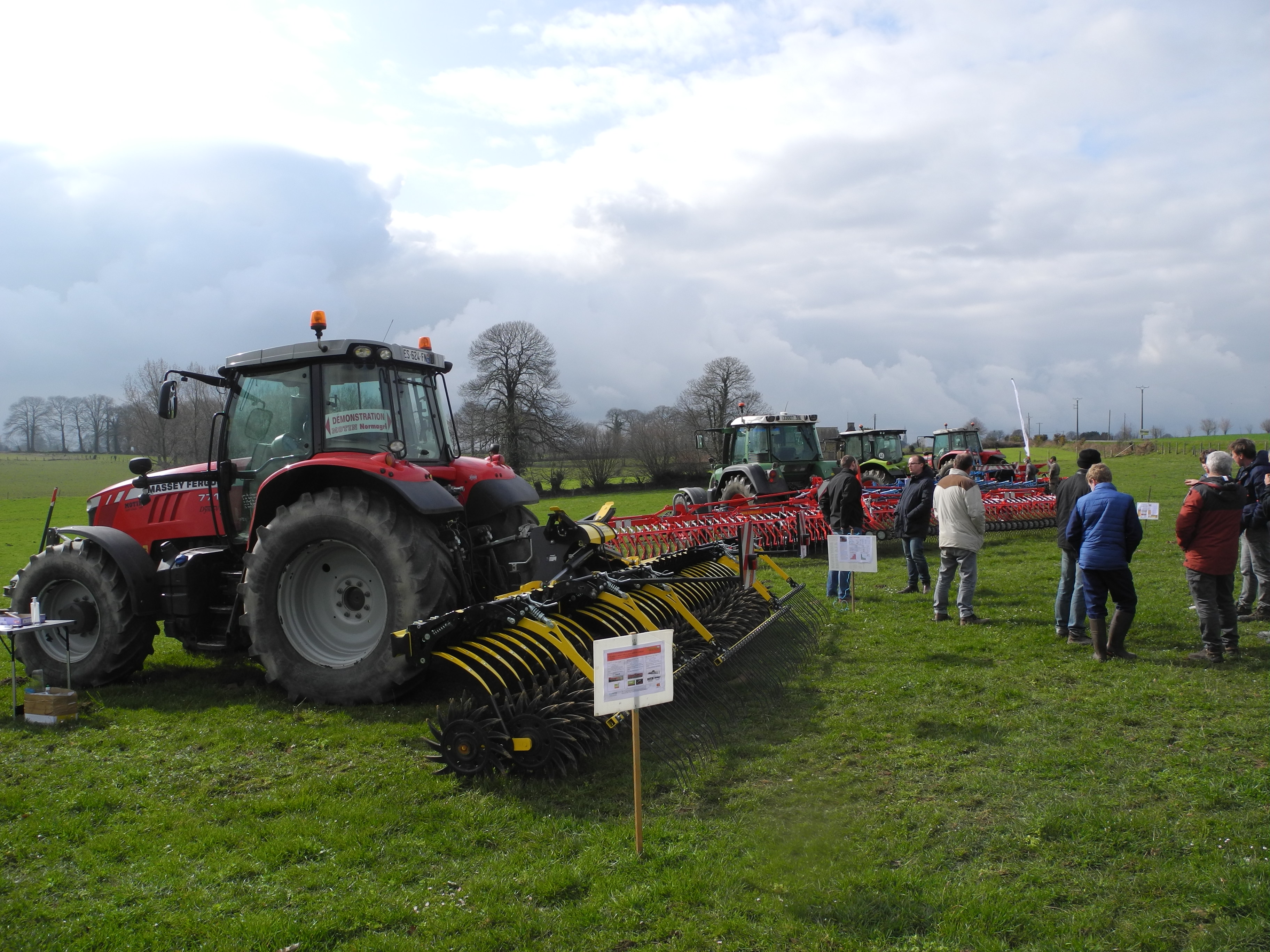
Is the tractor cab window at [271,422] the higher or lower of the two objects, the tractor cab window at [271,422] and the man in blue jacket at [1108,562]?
the higher

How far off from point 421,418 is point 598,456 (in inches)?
1218

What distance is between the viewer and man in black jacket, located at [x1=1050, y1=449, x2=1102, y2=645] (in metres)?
7.01

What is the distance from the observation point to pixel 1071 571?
7227mm

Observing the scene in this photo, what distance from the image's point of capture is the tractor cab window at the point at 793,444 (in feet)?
51.2

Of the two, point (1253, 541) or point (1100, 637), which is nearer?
point (1100, 637)

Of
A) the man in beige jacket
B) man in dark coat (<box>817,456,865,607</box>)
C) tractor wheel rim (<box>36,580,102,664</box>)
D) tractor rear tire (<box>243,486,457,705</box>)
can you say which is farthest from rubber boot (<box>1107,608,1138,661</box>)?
tractor wheel rim (<box>36,580,102,664</box>)

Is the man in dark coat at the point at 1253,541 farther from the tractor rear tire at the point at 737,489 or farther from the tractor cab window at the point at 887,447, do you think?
the tractor cab window at the point at 887,447

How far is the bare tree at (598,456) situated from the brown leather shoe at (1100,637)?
101 feet

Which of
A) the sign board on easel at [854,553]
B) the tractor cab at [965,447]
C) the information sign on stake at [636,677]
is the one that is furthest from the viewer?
the tractor cab at [965,447]

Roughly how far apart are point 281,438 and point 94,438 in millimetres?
53686

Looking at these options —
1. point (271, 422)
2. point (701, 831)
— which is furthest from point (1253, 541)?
point (271, 422)

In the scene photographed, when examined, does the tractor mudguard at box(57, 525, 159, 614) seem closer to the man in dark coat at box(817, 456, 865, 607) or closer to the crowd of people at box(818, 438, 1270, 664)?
the crowd of people at box(818, 438, 1270, 664)

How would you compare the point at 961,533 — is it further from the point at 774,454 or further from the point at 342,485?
the point at 774,454

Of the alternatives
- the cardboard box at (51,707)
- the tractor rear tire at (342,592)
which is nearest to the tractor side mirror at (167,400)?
the tractor rear tire at (342,592)
